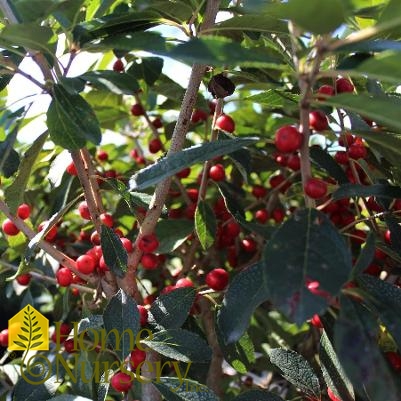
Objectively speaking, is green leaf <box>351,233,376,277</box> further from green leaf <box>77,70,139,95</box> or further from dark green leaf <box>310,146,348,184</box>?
green leaf <box>77,70,139,95</box>

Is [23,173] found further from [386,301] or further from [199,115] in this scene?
[386,301]

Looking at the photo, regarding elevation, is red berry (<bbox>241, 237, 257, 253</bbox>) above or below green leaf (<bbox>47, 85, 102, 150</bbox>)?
below

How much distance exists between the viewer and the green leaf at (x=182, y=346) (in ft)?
3.55

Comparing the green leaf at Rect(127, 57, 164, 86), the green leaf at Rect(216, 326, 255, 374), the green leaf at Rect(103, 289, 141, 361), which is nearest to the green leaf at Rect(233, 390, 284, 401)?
the green leaf at Rect(216, 326, 255, 374)

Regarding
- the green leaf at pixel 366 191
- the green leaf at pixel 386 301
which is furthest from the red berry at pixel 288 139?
the green leaf at pixel 386 301

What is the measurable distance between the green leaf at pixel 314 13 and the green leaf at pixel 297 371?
0.65 m

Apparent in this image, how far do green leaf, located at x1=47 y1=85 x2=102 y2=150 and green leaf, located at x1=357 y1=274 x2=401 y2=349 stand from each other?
1.62 ft

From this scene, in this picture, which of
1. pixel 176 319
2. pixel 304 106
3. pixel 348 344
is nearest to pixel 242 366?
pixel 176 319

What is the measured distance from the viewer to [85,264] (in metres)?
1.22

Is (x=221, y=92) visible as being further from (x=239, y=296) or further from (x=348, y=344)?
(x=348, y=344)

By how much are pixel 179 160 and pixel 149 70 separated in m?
0.65

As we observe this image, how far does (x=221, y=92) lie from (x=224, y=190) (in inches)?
9.6

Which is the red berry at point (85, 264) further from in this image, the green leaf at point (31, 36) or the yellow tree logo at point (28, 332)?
the green leaf at point (31, 36)

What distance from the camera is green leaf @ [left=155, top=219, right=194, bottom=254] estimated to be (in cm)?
143
